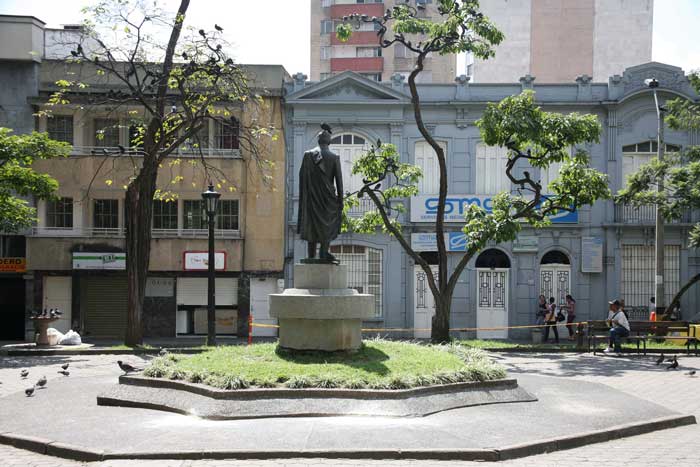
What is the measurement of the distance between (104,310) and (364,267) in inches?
366

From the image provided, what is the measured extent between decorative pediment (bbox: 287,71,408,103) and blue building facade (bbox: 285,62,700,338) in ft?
0.12

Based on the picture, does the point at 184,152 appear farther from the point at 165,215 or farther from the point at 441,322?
the point at 441,322

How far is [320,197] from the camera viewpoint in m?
14.5

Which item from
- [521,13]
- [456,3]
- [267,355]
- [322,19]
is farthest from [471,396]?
[322,19]

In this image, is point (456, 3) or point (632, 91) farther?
point (632, 91)

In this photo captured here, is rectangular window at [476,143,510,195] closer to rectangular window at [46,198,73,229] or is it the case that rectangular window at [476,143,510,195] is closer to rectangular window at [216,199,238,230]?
rectangular window at [216,199,238,230]

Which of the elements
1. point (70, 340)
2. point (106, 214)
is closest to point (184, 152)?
point (106, 214)

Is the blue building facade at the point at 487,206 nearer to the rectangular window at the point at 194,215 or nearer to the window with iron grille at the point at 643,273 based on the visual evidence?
the window with iron grille at the point at 643,273

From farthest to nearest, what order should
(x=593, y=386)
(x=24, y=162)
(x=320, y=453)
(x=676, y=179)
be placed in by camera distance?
(x=676, y=179) < (x=24, y=162) < (x=593, y=386) < (x=320, y=453)

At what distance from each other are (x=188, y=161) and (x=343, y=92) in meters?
5.94

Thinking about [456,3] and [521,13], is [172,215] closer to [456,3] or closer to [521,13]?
[456,3]

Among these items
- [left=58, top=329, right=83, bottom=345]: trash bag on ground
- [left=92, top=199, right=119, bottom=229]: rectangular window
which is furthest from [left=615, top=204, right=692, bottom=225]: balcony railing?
[left=58, top=329, right=83, bottom=345]: trash bag on ground

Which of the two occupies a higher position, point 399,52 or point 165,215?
point 399,52

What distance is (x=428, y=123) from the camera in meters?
30.7
